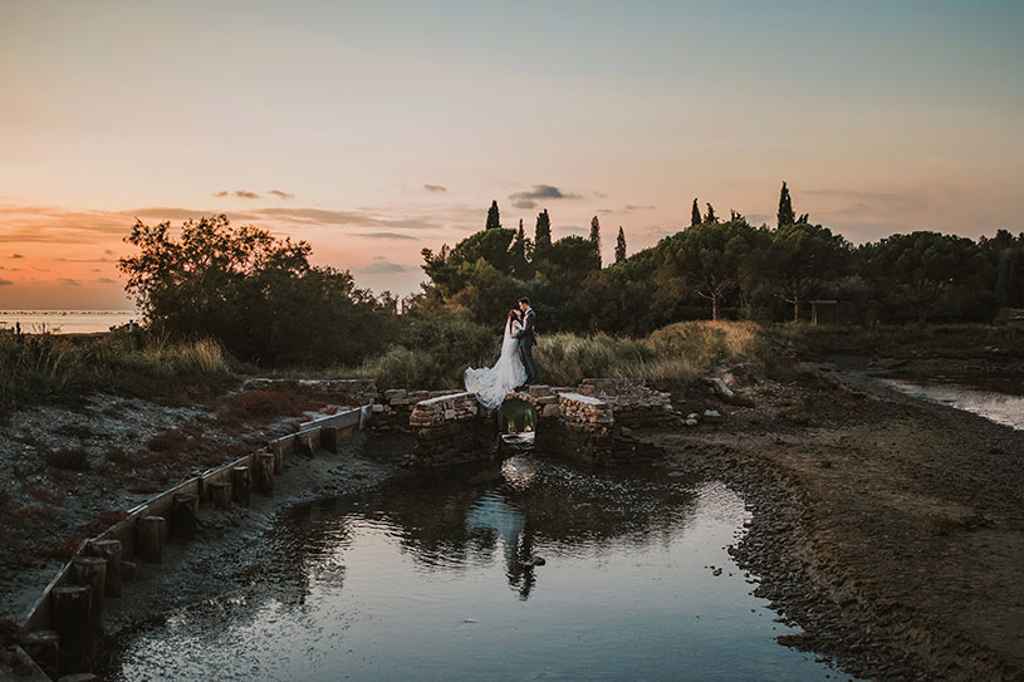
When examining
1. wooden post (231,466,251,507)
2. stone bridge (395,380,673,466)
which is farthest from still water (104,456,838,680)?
stone bridge (395,380,673,466)

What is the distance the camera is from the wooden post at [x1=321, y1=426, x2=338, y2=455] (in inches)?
750

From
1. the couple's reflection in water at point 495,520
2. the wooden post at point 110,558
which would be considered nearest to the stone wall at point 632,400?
the couple's reflection in water at point 495,520

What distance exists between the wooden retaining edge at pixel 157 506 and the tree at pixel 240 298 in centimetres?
743

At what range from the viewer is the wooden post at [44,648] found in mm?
7699

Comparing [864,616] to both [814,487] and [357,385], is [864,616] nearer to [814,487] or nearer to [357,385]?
[814,487]

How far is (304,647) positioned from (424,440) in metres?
9.80

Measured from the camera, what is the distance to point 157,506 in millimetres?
11914

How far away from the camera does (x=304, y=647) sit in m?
9.09

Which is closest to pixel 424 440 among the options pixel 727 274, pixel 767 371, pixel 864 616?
pixel 864 616

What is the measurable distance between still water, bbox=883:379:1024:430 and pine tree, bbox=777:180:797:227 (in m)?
35.8

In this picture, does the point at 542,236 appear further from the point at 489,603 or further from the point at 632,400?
the point at 489,603

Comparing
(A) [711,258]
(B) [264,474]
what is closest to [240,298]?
(B) [264,474]


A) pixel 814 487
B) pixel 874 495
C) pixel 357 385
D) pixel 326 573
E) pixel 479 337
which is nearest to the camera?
pixel 326 573

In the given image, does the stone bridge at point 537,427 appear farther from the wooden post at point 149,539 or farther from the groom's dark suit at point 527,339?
the wooden post at point 149,539
